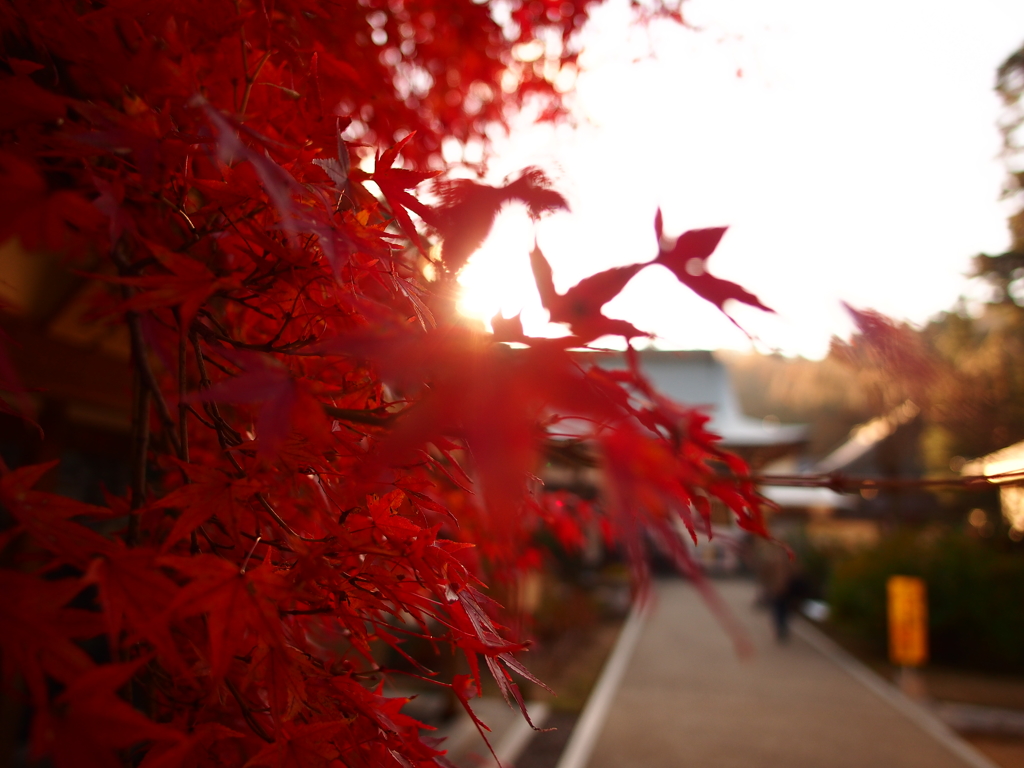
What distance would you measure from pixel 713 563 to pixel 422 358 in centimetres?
1817

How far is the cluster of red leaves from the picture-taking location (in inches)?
22.3

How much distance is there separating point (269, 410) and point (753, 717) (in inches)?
224

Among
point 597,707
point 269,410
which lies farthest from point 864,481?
point 597,707

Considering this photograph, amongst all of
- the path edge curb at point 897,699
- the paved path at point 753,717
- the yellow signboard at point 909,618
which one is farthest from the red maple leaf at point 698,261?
the yellow signboard at point 909,618

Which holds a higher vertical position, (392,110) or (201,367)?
(392,110)

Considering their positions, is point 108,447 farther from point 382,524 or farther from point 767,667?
point 767,667

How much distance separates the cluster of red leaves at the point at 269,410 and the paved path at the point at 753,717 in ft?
9.56

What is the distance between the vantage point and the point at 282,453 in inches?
31.1

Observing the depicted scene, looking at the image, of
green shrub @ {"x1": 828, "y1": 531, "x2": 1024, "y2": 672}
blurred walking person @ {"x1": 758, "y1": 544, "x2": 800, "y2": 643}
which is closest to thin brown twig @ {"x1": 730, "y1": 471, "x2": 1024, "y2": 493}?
blurred walking person @ {"x1": 758, "y1": 544, "x2": 800, "y2": 643}

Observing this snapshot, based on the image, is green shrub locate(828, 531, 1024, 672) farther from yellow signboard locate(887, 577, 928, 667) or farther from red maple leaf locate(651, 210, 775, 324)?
red maple leaf locate(651, 210, 775, 324)

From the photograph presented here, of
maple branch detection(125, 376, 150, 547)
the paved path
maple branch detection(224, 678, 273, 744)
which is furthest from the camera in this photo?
the paved path

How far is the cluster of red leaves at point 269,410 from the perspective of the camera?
0.57 metres

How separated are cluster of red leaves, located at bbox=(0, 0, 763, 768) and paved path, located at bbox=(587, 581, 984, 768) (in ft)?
9.56

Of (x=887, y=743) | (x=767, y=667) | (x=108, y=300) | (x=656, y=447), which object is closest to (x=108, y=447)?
(x=108, y=300)
